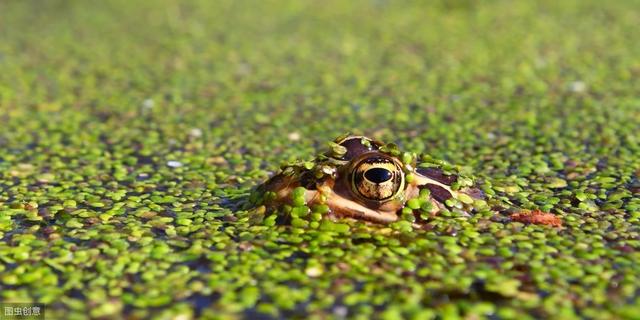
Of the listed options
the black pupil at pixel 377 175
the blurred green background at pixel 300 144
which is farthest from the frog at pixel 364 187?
the blurred green background at pixel 300 144

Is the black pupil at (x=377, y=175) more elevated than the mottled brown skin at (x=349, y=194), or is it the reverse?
the black pupil at (x=377, y=175)

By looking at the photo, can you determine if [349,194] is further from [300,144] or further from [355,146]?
[300,144]

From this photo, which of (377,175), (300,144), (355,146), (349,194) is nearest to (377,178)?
(377,175)

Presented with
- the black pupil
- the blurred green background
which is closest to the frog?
the black pupil

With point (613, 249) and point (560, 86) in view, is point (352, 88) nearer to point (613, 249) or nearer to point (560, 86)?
point (560, 86)

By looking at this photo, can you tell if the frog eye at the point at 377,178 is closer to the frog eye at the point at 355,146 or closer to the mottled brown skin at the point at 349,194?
the mottled brown skin at the point at 349,194

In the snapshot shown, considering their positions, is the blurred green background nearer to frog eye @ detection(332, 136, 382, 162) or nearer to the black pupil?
the black pupil
